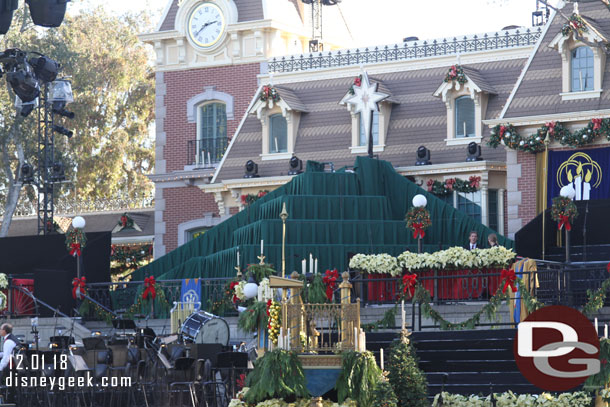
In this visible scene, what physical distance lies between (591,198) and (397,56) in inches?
306

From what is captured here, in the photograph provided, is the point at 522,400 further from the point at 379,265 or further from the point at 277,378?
the point at 379,265

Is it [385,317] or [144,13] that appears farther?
[144,13]

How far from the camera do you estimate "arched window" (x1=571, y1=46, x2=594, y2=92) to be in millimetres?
28891

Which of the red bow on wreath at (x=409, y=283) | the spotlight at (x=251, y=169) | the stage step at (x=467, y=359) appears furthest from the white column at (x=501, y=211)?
the stage step at (x=467, y=359)

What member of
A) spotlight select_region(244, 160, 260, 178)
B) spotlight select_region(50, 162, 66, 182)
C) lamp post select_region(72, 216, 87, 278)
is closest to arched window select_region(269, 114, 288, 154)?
spotlight select_region(244, 160, 260, 178)

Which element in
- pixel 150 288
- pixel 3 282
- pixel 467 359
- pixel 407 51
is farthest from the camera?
pixel 407 51

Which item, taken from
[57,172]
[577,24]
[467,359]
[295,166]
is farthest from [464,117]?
[467,359]

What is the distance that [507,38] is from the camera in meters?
32.4

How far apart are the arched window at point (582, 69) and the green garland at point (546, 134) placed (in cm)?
115

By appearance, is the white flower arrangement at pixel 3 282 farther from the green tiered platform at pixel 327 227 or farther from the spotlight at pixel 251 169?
the spotlight at pixel 251 169

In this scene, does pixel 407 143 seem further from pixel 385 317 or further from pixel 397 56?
pixel 385 317

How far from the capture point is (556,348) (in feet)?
62.0

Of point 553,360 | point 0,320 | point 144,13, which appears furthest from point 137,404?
point 144,13

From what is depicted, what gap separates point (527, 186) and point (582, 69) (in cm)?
286
